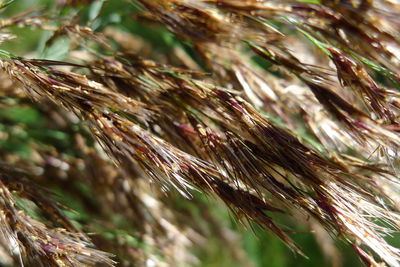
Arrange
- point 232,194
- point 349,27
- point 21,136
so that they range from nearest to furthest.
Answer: point 349,27 → point 232,194 → point 21,136

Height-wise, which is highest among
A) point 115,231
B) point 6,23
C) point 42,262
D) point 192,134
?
point 6,23

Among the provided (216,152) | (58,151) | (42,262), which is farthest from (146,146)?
(58,151)

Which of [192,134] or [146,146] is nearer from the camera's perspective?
[146,146]

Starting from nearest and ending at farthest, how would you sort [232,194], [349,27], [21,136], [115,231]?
[349,27]
[232,194]
[115,231]
[21,136]

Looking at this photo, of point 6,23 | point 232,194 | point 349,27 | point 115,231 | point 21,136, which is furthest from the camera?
point 21,136

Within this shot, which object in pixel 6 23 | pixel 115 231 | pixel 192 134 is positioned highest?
pixel 6 23

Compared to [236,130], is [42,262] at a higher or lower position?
lower

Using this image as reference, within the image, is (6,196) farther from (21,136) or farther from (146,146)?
(21,136)

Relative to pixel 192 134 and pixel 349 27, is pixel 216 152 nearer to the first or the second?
pixel 192 134

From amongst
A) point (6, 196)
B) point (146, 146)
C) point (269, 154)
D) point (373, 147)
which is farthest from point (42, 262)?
point (373, 147)
